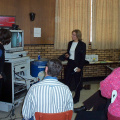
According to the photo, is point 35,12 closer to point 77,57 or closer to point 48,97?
point 77,57

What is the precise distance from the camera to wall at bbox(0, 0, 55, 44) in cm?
512

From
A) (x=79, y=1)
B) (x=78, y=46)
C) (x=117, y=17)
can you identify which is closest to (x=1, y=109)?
(x=78, y=46)

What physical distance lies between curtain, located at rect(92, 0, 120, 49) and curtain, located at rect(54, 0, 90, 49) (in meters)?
0.28

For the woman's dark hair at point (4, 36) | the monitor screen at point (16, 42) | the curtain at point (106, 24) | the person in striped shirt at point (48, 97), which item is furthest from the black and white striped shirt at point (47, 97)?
the curtain at point (106, 24)

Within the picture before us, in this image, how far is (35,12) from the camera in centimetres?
541

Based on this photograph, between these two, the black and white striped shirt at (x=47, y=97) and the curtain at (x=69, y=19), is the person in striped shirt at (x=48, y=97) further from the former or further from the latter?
the curtain at (x=69, y=19)

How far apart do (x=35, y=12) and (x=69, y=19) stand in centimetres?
100

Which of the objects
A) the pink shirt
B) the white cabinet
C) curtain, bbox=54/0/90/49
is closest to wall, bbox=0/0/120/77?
curtain, bbox=54/0/90/49

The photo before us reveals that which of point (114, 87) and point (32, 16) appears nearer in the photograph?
point (114, 87)

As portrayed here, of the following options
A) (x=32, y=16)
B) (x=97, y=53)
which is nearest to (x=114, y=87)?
(x=32, y=16)

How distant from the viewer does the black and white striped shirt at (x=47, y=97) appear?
178 centimetres

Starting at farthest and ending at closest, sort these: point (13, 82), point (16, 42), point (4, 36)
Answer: point (16, 42), point (13, 82), point (4, 36)

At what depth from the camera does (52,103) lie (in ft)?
5.90

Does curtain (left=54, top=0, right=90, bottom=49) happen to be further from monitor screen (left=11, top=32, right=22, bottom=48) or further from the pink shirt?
the pink shirt
